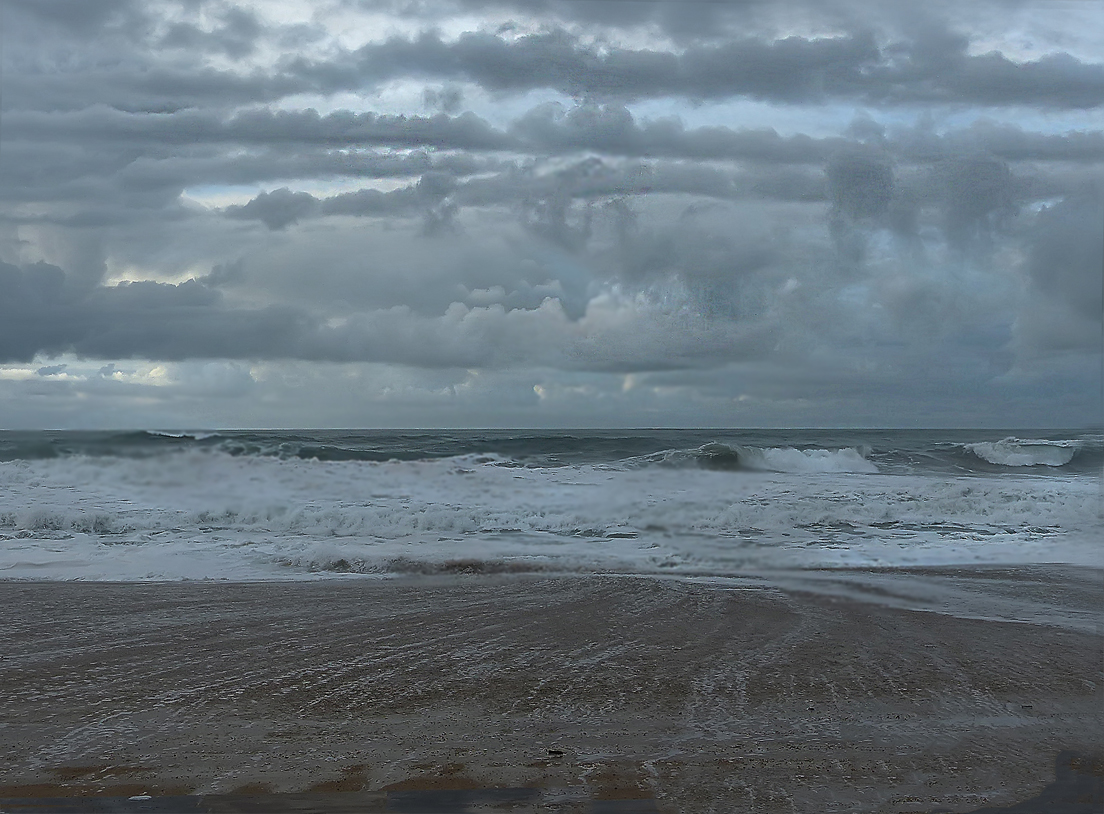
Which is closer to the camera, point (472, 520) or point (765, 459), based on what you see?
point (472, 520)

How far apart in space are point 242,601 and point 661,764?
5795mm

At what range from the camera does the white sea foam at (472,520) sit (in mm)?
11711

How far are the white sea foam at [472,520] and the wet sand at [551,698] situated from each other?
248cm

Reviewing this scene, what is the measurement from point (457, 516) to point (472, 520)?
295mm

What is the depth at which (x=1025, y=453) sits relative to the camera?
31.5 m

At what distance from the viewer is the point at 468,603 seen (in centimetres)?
877

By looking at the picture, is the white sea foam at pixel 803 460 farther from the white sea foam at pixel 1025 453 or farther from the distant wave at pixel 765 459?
the white sea foam at pixel 1025 453

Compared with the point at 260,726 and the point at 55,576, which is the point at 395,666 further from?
the point at 55,576

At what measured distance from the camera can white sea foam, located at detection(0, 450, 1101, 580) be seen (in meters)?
11.7

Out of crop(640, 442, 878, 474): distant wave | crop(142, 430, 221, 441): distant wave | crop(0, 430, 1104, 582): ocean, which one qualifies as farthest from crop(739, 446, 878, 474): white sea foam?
crop(142, 430, 221, 441): distant wave

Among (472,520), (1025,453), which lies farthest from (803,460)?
(472,520)

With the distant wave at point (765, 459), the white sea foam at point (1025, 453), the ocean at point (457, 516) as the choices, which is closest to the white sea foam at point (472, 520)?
the ocean at point (457, 516)

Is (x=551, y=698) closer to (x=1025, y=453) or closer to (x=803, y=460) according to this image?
(x=803, y=460)

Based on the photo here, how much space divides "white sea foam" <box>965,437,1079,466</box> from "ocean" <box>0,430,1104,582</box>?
8.38 metres
